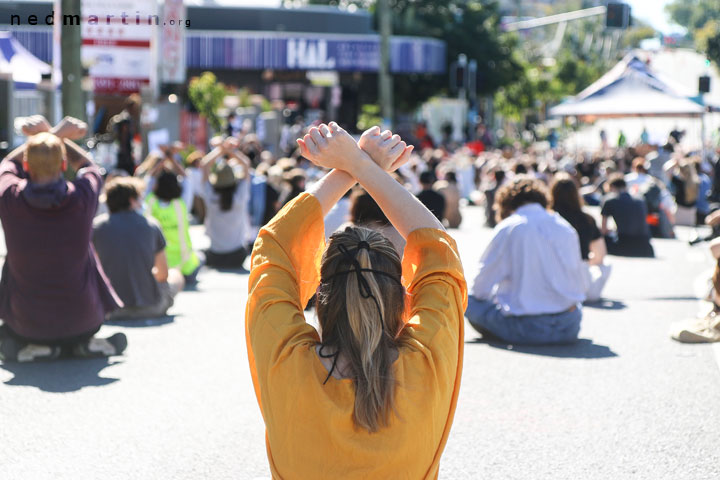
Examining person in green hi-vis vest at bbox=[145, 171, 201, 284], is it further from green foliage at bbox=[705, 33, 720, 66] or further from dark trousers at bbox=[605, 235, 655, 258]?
green foliage at bbox=[705, 33, 720, 66]

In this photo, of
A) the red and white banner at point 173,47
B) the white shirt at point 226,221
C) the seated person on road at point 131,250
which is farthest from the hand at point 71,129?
the red and white banner at point 173,47

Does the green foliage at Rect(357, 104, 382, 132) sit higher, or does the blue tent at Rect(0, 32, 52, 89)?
the blue tent at Rect(0, 32, 52, 89)

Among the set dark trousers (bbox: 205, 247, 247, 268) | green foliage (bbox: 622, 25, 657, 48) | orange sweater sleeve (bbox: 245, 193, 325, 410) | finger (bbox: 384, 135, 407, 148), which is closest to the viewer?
orange sweater sleeve (bbox: 245, 193, 325, 410)

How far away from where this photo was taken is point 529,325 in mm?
8812

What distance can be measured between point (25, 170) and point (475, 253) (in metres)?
10.1

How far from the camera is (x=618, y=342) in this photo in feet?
30.0

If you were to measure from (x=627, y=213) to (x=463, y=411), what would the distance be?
8.96 meters

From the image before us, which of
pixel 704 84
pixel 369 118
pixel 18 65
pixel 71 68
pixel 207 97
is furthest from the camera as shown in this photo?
pixel 369 118

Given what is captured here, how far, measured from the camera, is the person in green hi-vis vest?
11.6m

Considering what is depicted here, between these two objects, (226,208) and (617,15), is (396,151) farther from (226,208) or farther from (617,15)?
(617,15)

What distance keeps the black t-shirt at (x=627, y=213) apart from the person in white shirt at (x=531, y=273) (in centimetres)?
611

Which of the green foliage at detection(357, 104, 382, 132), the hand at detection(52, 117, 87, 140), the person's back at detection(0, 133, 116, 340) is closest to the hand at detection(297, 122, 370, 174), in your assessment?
the hand at detection(52, 117, 87, 140)

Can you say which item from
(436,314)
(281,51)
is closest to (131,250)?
(436,314)

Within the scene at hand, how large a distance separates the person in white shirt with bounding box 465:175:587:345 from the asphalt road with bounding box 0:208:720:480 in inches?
7.1
